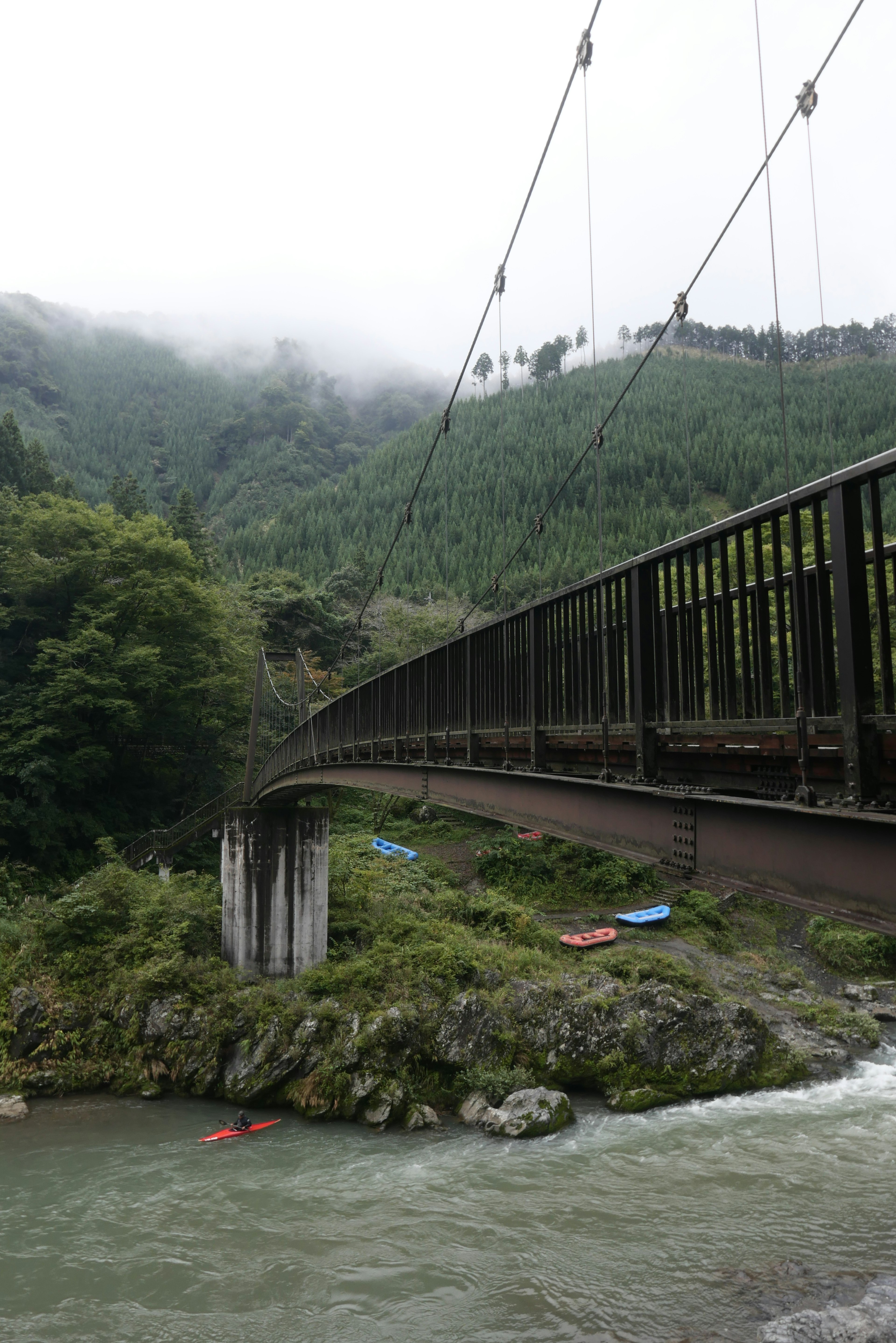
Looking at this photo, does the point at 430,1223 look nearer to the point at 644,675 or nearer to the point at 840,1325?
the point at 840,1325

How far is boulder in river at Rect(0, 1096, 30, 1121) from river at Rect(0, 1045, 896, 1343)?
0.81 feet

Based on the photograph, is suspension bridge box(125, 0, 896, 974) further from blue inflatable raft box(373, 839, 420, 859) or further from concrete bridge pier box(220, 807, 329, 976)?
blue inflatable raft box(373, 839, 420, 859)

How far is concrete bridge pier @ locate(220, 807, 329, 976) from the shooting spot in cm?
1967

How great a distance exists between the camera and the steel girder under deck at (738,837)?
3.68 metres

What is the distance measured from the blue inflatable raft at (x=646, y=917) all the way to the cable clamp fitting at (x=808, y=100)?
77.7ft

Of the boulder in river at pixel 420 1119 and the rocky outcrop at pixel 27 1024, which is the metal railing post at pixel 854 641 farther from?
the rocky outcrop at pixel 27 1024

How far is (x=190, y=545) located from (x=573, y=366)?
316ft

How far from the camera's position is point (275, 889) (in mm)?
20172

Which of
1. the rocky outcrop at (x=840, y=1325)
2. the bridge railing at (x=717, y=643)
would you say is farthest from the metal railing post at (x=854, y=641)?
the rocky outcrop at (x=840, y=1325)

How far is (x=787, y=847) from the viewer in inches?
165

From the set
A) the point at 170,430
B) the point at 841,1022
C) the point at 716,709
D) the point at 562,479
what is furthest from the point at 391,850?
the point at 170,430

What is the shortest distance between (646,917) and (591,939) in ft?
12.5

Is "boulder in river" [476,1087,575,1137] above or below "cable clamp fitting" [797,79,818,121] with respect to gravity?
below

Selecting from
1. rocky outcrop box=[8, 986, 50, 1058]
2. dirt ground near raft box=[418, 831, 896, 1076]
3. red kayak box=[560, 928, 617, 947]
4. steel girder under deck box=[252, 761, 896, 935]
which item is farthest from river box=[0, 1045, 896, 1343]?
red kayak box=[560, 928, 617, 947]
